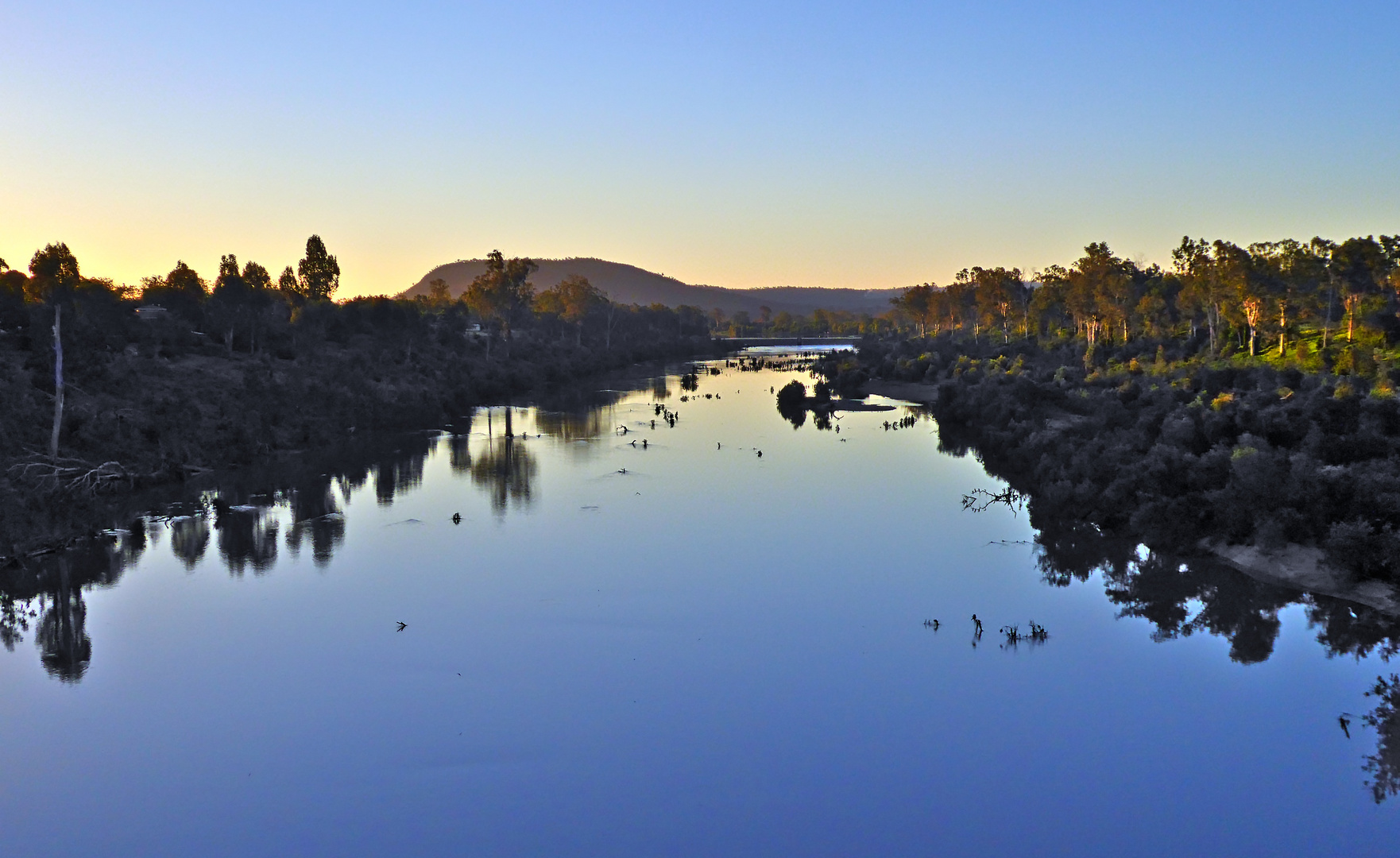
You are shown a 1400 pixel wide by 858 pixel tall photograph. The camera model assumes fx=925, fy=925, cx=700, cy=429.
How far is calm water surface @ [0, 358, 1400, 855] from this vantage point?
513 inches

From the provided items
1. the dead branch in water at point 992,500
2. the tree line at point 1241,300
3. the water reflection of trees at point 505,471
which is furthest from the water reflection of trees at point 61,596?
the tree line at point 1241,300

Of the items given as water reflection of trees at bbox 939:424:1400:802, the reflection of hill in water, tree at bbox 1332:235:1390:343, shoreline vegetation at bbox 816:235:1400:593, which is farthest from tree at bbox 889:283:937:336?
water reflection of trees at bbox 939:424:1400:802

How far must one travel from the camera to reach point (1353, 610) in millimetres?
20016

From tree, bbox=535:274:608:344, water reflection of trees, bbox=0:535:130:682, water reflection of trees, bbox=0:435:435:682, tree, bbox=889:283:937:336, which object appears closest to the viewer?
water reflection of trees, bbox=0:535:130:682

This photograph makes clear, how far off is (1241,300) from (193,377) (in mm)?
61669

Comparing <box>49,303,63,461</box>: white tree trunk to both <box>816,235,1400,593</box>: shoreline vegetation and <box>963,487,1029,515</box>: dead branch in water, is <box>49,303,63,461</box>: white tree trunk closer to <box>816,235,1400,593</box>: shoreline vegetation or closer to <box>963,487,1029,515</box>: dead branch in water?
<box>963,487,1029,515</box>: dead branch in water

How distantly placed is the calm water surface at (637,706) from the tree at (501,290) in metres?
73.7

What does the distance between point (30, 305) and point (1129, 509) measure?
Result: 154 ft

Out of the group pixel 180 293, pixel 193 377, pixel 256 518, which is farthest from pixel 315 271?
pixel 256 518

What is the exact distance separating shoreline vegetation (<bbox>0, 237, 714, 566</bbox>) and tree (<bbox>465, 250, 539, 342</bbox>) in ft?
19.5

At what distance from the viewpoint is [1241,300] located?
2357 inches

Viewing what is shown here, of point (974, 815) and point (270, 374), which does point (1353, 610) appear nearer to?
point (974, 815)

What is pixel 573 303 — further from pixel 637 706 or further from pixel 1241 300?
pixel 637 706

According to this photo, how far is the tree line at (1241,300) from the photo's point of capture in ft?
185
